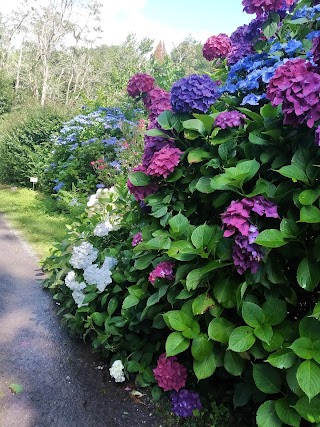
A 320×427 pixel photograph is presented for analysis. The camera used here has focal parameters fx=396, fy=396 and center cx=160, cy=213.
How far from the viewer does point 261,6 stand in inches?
84.4

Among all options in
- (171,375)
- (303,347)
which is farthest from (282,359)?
(171,375)

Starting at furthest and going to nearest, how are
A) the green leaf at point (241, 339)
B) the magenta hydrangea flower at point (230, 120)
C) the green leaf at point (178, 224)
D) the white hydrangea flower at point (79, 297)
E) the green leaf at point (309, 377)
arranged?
1. the white hydrangea flower at point (79, 297)
2. the green leaf at point (178, 224)
3. the magenta hydrangea flower at point (230, 120)
4. the green leaf at point (241, 339)
5. the green leaf at point (309, 377)

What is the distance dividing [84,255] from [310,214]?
1.89 metres

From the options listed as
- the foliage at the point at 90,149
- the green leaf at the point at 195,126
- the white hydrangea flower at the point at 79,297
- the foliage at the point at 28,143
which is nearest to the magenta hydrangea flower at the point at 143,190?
the green leaf at the point at 195,126

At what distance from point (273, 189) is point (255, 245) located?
0.87 ft

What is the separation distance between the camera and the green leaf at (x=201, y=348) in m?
1.78

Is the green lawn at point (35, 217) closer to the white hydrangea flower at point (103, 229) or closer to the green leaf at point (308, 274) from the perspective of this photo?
the white hydrangea flower at point (103, 229)

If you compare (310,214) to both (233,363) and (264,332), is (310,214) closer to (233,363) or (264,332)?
(264,332)

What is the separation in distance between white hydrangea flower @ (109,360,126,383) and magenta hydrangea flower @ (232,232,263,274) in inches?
47.3

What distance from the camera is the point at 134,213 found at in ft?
8.55

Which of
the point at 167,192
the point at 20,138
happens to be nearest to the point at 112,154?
the point at 20,138

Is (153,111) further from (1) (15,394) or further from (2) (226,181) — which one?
(1) (15,394)

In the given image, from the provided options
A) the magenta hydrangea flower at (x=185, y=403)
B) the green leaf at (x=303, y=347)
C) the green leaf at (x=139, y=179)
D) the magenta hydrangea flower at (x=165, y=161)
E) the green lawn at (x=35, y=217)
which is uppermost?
the magenta hydrangea flower at (x=165, y=161)

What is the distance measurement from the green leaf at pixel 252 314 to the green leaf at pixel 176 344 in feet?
1.11
